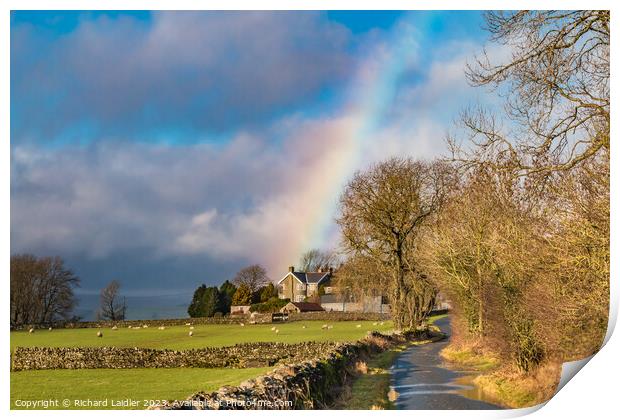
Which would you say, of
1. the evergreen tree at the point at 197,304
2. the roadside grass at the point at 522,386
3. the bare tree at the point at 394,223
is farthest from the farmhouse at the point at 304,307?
the roadside grass at the point at 522,386

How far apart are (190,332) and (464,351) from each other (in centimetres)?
1277

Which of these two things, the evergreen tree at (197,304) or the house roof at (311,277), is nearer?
the evergreen tree at (197,304)

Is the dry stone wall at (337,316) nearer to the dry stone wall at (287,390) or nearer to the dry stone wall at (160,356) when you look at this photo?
the dry stone wall at (160,356)

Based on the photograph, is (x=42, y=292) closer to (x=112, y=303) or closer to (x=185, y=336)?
(x=112, y=303)

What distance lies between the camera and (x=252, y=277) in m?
24.0

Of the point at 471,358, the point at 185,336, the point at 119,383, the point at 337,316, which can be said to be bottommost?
the point at 119,383

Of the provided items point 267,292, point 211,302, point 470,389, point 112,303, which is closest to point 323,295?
point 267,292

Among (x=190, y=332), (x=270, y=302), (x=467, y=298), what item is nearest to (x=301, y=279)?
(x=270, y=302)

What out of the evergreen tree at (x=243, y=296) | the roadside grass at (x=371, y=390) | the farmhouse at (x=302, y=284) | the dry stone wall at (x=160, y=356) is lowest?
the roadside grass at (x=371, y=390)

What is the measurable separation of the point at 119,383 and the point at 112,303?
6612mm

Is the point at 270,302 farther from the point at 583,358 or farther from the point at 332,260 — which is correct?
the point at 583,358

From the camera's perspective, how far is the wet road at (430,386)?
13034 millimetres

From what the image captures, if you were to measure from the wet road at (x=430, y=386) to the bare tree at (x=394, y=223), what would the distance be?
1094 cm

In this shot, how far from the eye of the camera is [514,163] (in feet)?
40.0
